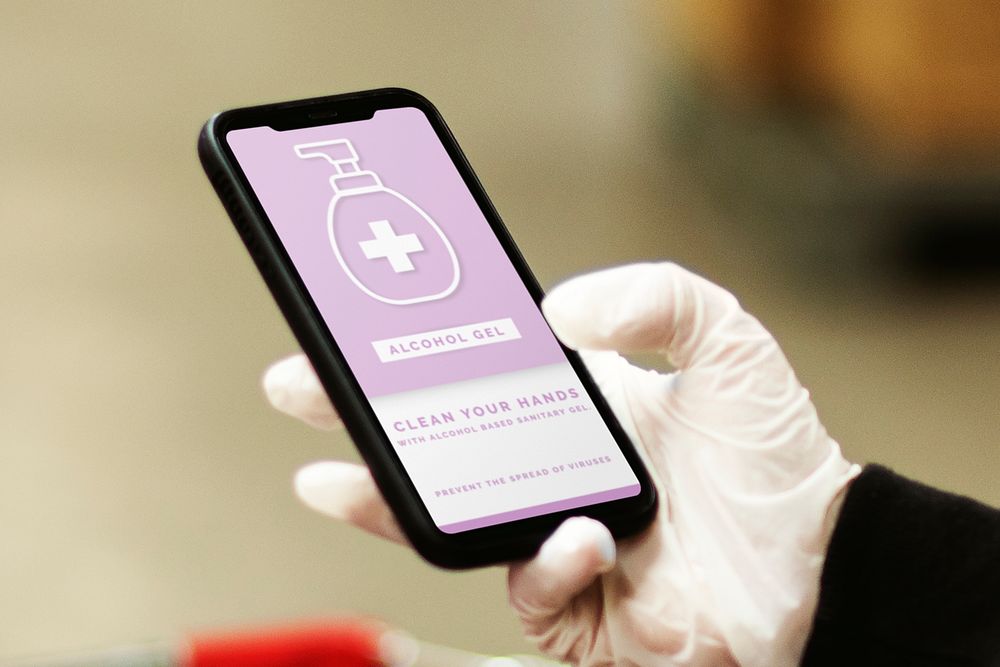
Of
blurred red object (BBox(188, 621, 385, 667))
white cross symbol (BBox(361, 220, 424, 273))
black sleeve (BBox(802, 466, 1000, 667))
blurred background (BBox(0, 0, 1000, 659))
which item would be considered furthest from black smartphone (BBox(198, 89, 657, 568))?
blurred background (BBox(0, 0, 1000, 659))

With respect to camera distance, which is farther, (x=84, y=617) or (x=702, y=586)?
(x=84, y=617)

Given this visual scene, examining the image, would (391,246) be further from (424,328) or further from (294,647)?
(294,647)

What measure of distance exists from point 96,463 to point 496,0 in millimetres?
1783

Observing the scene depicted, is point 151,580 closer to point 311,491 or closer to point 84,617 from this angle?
point 84,617

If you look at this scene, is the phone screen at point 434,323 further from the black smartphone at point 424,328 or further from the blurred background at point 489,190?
the blurred background at point 489,190

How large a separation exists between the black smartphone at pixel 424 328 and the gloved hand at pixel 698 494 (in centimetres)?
4

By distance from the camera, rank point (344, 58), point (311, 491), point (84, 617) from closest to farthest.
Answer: point (311, 491) → point (84, 617) → point (344, 58)

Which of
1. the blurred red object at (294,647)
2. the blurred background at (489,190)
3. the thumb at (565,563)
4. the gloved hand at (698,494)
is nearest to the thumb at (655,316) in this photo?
the gloved hand at (698,494)

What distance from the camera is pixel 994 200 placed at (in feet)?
8.38

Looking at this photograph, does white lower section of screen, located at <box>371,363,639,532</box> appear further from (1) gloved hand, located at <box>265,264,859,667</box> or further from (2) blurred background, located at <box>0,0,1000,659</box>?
(2) blurred background, located at <box>0,0,1000,659</box>

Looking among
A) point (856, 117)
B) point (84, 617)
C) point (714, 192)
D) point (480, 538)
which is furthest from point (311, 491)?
point (714, 192)

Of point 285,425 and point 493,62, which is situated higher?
point 493,62

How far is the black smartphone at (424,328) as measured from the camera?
0.69 meters

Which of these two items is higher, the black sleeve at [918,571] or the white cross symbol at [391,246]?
the white cross symbol at [391,246]
